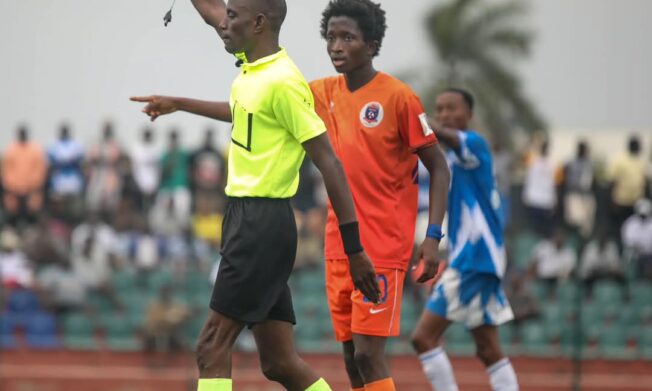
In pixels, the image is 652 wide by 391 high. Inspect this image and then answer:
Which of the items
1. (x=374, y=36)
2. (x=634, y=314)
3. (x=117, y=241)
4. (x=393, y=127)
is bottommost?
(x=634, y=314)

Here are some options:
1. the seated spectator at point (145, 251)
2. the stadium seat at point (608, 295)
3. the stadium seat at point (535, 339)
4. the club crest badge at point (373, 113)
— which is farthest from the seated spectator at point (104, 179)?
the club crest badge at point (373, 113)

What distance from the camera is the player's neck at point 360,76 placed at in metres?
6.98

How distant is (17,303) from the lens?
16516 millimetres

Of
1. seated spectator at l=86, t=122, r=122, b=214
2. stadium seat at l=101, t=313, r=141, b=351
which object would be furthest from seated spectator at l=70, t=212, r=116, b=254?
stadium seat at l=101, t=313, r=141, b=351

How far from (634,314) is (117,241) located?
663 cm

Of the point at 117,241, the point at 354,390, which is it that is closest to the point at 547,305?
the point at 117,241

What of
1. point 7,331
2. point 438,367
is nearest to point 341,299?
point 438,367

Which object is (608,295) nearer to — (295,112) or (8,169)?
(8,169)

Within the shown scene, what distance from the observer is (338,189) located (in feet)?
19.4

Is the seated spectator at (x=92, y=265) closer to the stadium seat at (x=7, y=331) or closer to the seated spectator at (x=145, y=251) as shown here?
the seated spectator at (x=145, y=251)

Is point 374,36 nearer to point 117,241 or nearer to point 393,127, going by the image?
point 393,127

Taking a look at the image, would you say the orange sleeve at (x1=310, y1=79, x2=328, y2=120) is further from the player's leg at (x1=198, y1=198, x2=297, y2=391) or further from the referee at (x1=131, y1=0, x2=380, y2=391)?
the player's leg at (x1=198, y1=198, x2=297, y2=391)

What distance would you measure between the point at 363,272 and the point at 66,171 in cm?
1177

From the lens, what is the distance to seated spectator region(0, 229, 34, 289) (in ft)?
54.6
